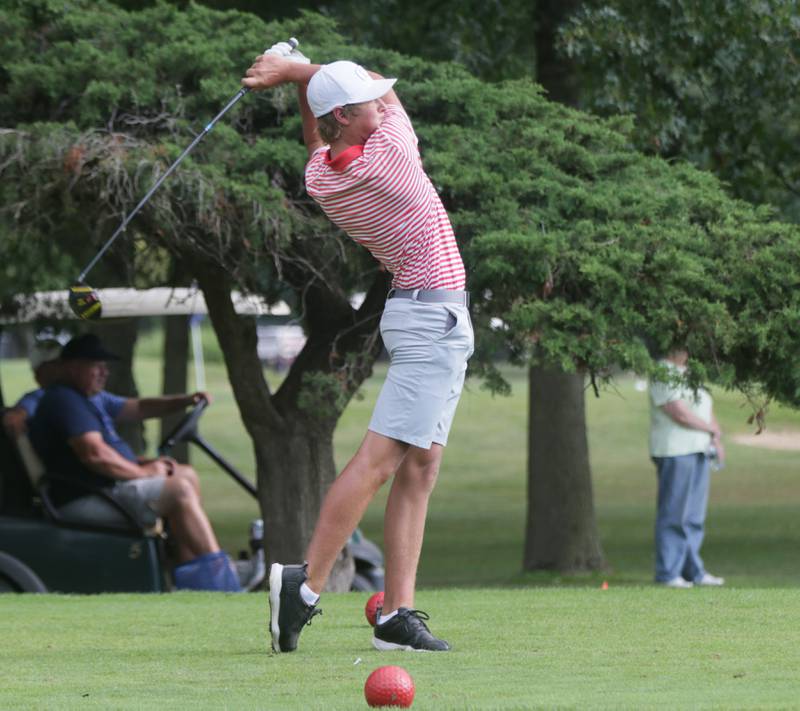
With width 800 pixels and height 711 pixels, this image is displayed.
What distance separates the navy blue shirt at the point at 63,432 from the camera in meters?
8.86

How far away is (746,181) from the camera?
11.8m

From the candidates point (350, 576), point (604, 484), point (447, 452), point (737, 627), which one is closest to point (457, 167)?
point (350, 576)

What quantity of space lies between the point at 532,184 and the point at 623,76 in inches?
142

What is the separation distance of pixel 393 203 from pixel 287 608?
4.27ft

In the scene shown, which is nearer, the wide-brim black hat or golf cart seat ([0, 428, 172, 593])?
golf cart seat ([0, 428, 172, 593])

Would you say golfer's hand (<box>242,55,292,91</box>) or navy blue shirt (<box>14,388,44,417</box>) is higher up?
golfer's hand (<box>242,55,292,91</box>)

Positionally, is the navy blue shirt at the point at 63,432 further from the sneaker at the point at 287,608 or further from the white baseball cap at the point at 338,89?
the white baseball cap at the point at 338,89

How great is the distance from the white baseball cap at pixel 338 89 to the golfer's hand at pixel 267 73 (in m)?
0.44

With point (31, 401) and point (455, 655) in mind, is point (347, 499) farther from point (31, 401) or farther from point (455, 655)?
point (31, 401)

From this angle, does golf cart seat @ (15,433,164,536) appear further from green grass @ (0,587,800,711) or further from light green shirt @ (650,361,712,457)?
light green shirt @ (650,361,712,457)

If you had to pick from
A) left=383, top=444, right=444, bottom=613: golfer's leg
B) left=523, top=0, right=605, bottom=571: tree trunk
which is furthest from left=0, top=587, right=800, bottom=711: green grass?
left=523, top=0, right=605, bottom=571: tree trunk

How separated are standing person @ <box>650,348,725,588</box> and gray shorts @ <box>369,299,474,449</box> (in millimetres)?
5402

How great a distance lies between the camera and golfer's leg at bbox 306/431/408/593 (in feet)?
16.9

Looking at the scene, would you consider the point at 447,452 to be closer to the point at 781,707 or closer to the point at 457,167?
the point at 457,167
